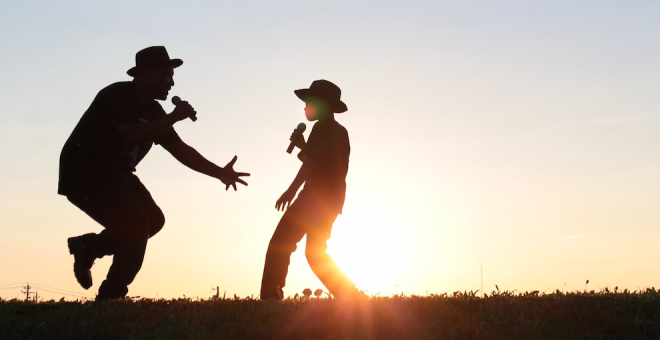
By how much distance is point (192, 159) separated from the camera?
29.5 feet

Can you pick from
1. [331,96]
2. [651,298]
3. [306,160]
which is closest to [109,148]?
[306,160]

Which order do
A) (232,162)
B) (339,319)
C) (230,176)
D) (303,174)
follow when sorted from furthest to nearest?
(232,162), (230,176), (303,174), (339,319)

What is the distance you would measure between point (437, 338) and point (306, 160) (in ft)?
9.88

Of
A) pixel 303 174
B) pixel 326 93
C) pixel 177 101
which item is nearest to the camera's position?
pixel 177 101

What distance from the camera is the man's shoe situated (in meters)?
8.32

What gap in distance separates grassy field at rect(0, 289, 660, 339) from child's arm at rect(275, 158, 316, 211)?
4.16 feet

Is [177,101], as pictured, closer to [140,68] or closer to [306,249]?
[140,68]

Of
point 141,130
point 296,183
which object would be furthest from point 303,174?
point 141,130

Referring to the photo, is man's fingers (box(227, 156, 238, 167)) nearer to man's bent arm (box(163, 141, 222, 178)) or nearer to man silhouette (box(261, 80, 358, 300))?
man's bent arm (box(163, 141, 222, 178))

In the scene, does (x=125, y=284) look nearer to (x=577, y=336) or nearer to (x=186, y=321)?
(x=186, y=321)

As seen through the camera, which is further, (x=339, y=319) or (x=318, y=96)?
(x=318, y=96)

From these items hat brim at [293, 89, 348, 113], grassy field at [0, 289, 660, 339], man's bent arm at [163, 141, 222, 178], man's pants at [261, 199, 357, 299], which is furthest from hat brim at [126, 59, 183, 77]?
grassy field at [0, 289, 660, 339]

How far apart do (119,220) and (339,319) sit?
260cm

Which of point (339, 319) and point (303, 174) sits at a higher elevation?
point (303, 174)
